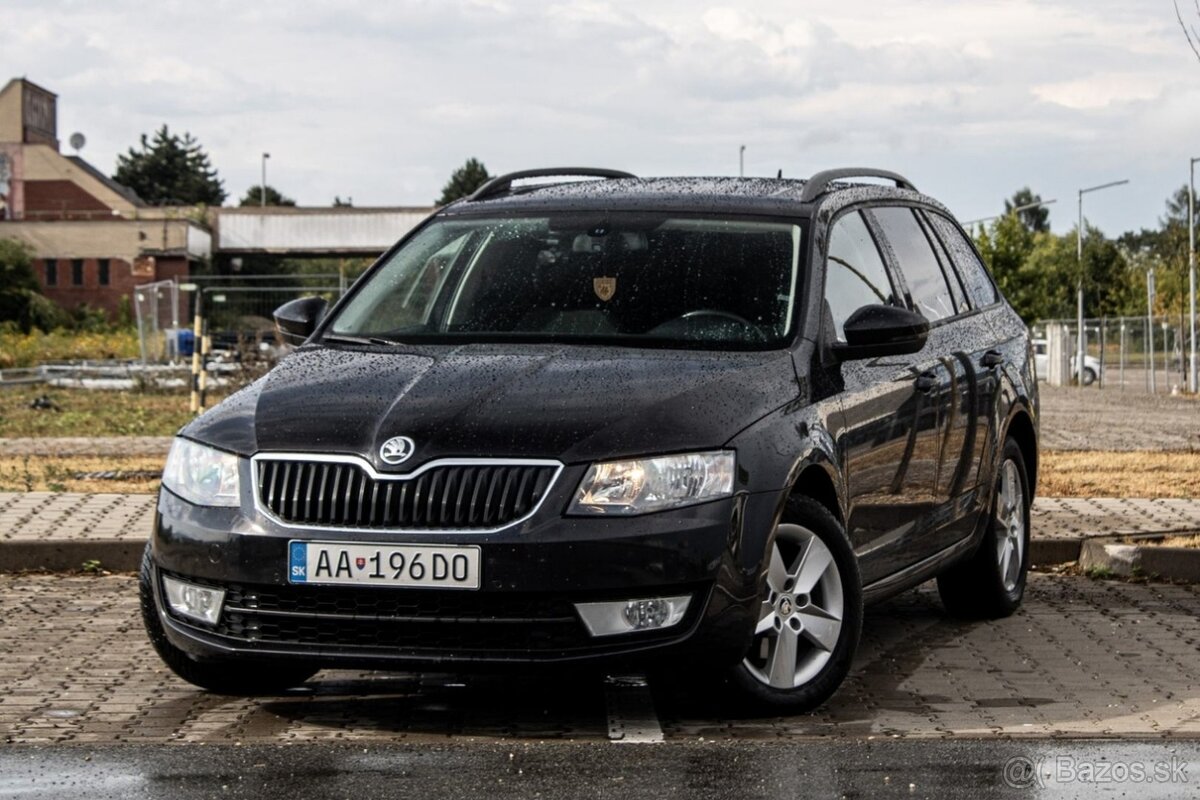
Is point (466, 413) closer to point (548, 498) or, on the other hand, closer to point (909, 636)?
point (548, 498)

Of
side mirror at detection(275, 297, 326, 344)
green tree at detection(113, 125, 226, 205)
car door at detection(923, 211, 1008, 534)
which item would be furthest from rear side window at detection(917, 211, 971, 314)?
green tree at detection(113, 125, 226, 205)

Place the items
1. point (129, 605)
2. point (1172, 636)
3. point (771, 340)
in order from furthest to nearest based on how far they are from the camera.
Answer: point (129, 605)
point (1172, 636)
point (771, 340)

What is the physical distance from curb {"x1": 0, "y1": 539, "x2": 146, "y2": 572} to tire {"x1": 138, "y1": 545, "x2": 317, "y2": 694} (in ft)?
12.0

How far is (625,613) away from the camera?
6.02 meters

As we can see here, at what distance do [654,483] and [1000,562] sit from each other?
333 cm

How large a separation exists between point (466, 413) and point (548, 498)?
408 mm

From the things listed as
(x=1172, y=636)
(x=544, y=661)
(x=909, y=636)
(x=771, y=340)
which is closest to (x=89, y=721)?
(x=544, y=661)

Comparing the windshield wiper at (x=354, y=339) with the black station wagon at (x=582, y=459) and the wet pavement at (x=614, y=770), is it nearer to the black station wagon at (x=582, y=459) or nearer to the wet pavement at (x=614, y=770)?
the black station wagon at (x=582, y=459)

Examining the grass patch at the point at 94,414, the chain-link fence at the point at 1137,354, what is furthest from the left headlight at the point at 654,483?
the chain-link fence at the point at 1137,354

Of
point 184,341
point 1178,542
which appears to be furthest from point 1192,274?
point 1178,542

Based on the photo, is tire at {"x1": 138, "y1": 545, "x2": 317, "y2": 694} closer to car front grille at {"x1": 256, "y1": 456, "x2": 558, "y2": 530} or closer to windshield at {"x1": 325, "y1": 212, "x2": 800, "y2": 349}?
car front grille at {"x1": 256, "y1": 456, "x2": 558, "y2": 530}

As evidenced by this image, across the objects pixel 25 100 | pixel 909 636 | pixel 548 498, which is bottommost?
pixel 909 636

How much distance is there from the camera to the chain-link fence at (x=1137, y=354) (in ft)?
162

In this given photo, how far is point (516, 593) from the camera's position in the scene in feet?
19.4
